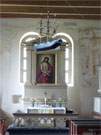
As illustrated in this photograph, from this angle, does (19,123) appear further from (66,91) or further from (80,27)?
(80,27)

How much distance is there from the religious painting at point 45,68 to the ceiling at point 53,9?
1644 millimetres

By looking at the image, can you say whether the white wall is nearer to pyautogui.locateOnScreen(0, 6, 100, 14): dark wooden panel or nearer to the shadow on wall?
the shadow on wall

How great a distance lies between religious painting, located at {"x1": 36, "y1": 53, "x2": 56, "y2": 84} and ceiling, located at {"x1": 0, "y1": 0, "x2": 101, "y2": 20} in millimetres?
1644

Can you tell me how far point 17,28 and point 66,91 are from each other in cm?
320

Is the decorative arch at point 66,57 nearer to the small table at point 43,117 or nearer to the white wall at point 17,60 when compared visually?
the white wall at point 17,60

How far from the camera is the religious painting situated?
16.2 m

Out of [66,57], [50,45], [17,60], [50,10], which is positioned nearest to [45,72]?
[66,57]

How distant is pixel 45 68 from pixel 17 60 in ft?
3.86

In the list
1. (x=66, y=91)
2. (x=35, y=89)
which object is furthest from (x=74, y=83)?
(x=35, y=89)

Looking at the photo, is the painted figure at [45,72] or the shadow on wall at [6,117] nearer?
the shadow on wall at [6,117]

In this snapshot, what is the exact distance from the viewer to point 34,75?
16.3 metres

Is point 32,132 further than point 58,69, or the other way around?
point 58,69

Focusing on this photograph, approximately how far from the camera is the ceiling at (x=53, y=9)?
14.3 metres

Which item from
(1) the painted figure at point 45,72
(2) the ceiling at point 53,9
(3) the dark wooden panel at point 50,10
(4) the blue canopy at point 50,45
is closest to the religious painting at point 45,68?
(1) the painted figure at point 45,72
